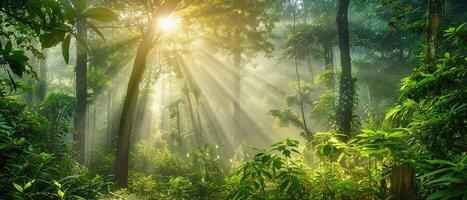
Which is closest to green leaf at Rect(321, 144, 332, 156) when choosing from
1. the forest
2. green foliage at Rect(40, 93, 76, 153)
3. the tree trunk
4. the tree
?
→ the forest

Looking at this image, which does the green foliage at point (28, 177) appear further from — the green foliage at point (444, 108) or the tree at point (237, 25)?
the tree at point (237, 25)

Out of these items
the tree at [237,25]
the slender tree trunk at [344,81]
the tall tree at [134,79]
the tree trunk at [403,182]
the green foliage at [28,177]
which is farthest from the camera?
the slender tree trunk at [344,81]

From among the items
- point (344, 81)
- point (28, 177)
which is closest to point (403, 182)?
point (28, 177)

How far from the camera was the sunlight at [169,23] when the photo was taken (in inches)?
402

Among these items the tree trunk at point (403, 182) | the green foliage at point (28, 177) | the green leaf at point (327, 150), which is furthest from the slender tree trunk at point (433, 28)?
the green foliage at point (28, 177)

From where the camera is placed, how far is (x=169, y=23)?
35.5 ft

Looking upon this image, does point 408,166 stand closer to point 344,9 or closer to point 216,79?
point 344,9

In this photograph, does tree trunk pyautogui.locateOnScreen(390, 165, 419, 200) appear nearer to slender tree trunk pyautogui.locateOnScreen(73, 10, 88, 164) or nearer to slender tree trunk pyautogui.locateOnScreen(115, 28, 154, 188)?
slender tree trunk pyautogui.locateOnScreen(115, 28, 154, 188)

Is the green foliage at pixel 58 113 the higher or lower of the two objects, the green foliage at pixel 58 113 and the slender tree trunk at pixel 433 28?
the lower

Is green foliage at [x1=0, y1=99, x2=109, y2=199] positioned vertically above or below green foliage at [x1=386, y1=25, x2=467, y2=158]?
below

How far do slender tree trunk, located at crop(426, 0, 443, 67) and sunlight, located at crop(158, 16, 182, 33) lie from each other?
7131mm

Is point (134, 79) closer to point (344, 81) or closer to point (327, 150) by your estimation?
point (344, 81)

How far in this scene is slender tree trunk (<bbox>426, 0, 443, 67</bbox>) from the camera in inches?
194

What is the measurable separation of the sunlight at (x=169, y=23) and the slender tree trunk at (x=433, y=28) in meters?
7.13
